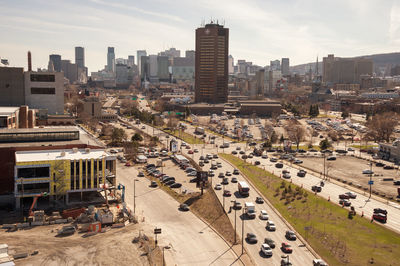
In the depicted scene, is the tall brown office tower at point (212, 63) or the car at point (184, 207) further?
the tall brown office tower at point (212, 63)

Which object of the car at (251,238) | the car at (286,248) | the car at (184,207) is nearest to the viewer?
the car at (286,248)

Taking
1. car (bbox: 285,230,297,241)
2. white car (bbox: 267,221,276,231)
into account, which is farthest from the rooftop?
car (bbox: 285,230,297,241)

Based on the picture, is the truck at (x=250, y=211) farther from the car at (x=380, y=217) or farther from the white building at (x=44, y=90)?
the white building at (x=44, y=90)

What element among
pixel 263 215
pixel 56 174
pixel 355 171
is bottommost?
pixel 263 215

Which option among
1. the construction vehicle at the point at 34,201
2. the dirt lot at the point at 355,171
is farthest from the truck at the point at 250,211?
the construction vehicle at the point at 34,201

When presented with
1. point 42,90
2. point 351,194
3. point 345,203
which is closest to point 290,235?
point 345,203

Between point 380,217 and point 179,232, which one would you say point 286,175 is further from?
point 179,232
